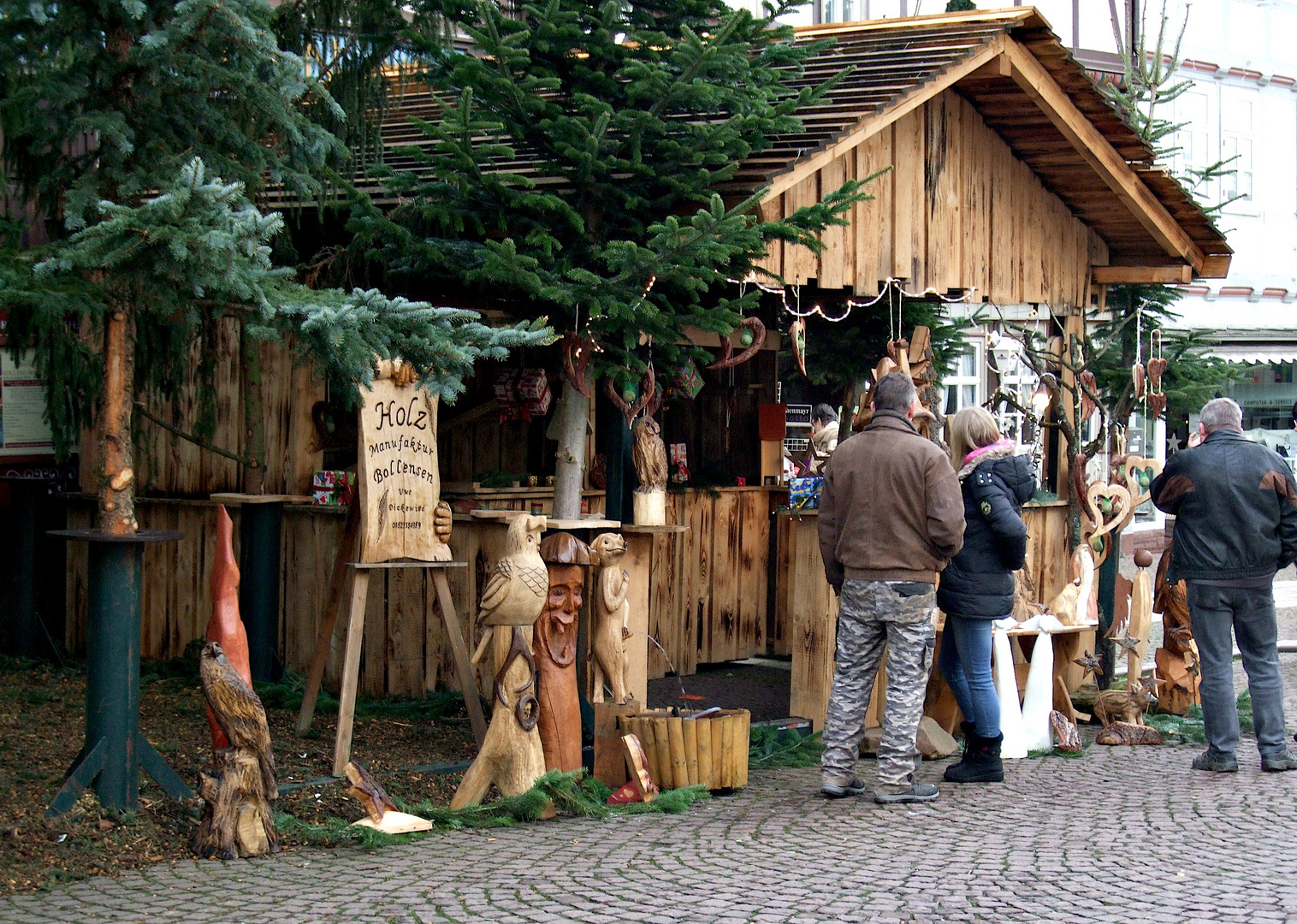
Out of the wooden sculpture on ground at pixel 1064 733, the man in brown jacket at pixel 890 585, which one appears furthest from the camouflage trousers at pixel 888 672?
the wooden sculpture on ground at pixel 1064 733

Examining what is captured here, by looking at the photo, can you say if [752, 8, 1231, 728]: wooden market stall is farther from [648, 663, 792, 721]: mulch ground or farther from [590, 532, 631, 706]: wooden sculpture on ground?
[590, 532, 631, 706]: wooden sculpture on ground

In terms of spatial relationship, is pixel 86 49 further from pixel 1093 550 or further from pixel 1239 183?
pixel 1239 183

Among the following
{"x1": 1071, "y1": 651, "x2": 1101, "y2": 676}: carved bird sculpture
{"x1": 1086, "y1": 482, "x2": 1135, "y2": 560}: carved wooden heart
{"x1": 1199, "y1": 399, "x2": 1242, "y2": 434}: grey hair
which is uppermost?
{"x1": 1199, "y1": 399, "x2": 1242, "y2": 434}: grey hair

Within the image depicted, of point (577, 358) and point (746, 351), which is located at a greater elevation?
point (746, 351)

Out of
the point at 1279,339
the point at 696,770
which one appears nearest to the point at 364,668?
the point at 696,770

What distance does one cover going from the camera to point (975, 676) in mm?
7496

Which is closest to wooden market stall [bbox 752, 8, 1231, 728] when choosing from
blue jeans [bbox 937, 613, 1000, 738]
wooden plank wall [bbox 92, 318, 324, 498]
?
blue jeans [bbox 937, 613, 1000, 738]

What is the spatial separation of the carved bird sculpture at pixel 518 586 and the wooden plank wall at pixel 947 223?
8.20 ft

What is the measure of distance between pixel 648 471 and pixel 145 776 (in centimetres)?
306

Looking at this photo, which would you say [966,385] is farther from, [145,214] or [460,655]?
[145,214]

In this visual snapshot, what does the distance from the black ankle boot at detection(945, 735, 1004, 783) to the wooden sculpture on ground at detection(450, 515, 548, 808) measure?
2.20 metres

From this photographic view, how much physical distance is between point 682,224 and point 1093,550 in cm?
407

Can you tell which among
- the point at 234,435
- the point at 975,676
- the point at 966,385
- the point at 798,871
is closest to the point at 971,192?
the point at 975,676

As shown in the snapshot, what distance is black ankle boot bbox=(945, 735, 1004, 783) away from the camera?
748 cm
